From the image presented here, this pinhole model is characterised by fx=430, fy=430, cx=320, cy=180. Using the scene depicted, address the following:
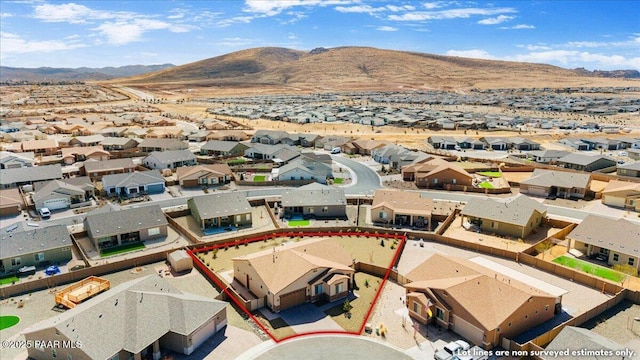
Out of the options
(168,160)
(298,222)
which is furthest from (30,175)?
(298,222)

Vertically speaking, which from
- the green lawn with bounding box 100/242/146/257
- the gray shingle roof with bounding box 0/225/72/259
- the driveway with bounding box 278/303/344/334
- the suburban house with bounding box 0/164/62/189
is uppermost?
the suburban house with bounding box 0/164/62/189

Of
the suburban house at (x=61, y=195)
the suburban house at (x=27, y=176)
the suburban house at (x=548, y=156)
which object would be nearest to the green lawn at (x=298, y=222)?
the suburban house at (x=61, y=195)

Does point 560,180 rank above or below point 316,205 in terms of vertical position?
above

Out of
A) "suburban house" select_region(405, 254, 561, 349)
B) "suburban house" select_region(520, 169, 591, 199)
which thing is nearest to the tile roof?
"suburban house" select_region(405, 254, 561, 349)

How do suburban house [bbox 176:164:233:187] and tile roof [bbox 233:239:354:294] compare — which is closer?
tile roof [bbox 233:239:354:294]

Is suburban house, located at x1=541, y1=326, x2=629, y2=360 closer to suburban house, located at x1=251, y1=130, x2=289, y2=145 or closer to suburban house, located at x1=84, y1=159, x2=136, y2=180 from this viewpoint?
suburban house, located at x1=84, y1=159, x2=136, y2=180

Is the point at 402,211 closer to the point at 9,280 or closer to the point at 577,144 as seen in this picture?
the point at 9,280

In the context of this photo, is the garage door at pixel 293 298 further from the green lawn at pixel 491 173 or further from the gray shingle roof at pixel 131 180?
the green lawn at pixel 491 173
